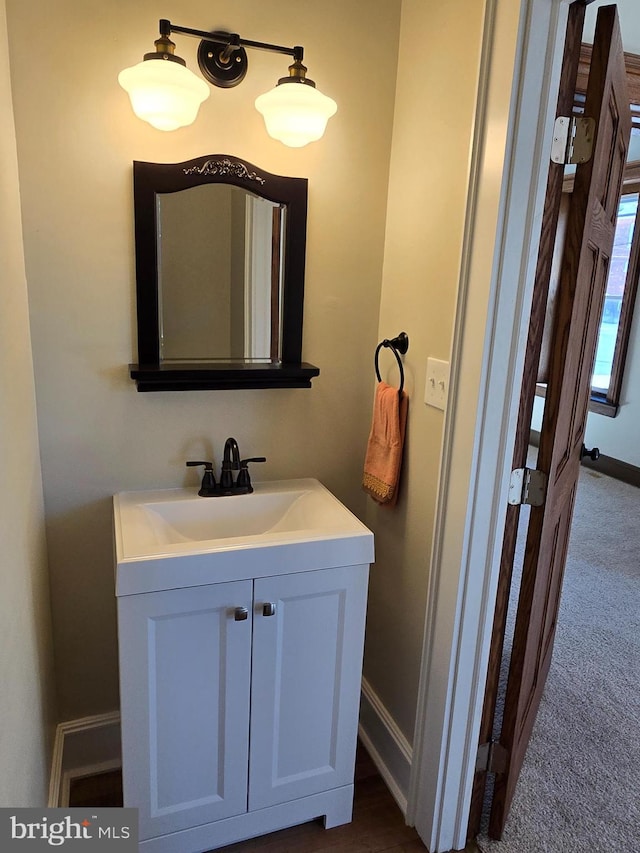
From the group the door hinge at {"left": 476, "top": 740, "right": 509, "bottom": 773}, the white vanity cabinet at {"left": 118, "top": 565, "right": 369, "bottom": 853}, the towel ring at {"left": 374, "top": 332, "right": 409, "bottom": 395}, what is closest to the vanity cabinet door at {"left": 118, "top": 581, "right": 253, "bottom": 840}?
the white vanity cabinet at {"left": 118, "top": 565, "right": 369, "bottom": 853}

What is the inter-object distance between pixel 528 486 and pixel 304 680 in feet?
2.57

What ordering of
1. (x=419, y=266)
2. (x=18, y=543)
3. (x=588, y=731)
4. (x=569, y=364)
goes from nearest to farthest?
1. (x=18, y=543)
2. (x=569, y=364)
3. (x=419, y=266)
4. (x=588, y=731)

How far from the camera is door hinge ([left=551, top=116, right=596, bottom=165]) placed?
131 cm

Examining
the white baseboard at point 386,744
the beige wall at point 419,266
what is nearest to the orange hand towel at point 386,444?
the beige wall at point 419,266

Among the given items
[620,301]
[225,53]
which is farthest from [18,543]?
[620,301]

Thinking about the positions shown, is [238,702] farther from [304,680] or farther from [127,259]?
[127,259]

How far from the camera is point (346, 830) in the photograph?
172 centimetres

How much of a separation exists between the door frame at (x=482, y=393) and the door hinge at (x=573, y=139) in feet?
0.12

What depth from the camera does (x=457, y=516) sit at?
58.3 inches

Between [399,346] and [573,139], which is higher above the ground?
[573,139]

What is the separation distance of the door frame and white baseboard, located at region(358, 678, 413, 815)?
2.6 inches

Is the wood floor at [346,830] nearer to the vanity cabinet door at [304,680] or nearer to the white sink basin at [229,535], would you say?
the vanity cabinet door at [304,680]

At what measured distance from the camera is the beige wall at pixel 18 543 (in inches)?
42.2

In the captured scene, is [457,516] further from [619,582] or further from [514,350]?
[619,582]
